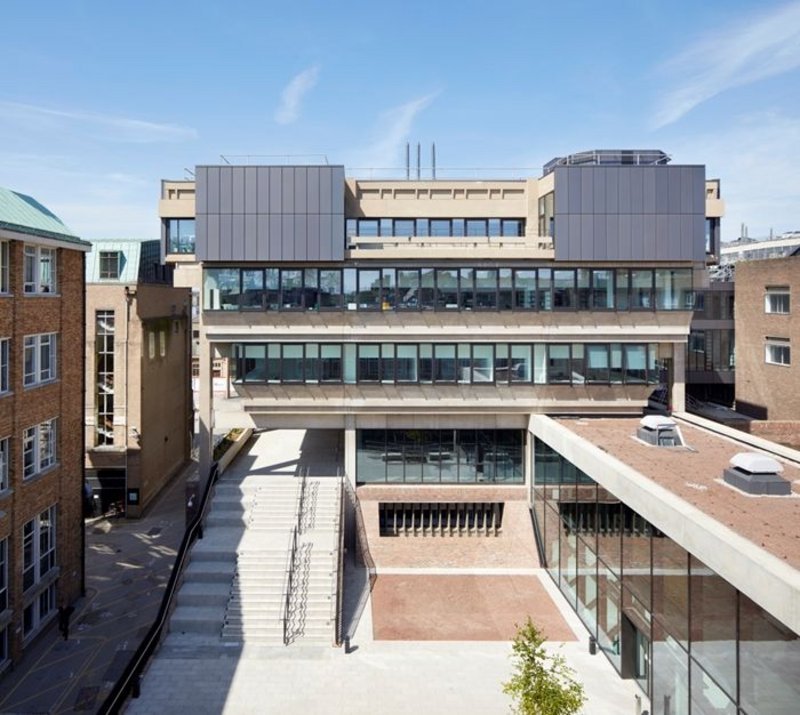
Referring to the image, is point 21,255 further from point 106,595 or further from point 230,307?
point 106,595

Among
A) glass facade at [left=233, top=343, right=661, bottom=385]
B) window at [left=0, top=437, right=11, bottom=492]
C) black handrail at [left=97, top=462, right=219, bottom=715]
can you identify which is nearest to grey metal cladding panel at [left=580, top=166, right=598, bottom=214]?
glass facade at [left=233, top=343, right=661, bottom=385]

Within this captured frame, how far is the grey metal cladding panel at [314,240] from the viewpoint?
2959cm

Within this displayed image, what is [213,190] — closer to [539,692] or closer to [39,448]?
[39,448]

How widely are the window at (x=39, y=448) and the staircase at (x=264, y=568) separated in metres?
6.52

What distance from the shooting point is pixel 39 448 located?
23516 mm

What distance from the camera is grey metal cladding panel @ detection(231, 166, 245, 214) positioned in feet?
96.7

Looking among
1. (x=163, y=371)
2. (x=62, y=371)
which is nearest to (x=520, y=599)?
(x=62, y=371)

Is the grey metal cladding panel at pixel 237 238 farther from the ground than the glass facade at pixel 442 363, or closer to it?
farther from the ground

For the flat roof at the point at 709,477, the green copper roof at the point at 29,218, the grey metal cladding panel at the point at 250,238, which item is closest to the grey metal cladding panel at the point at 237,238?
the grey metal cladding panel at the point at 250,238

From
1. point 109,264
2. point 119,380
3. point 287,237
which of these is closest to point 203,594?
point 287,237

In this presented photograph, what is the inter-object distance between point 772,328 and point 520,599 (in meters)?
28.7

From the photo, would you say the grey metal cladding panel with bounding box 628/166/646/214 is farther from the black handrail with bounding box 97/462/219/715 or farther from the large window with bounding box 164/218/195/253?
the black handrail with bounding box 97/462/219/715

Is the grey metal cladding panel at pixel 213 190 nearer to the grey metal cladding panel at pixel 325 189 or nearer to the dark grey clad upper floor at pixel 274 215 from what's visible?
the dark grey clad upper floor at pixel 274 215

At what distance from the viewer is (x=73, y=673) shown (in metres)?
21.1
